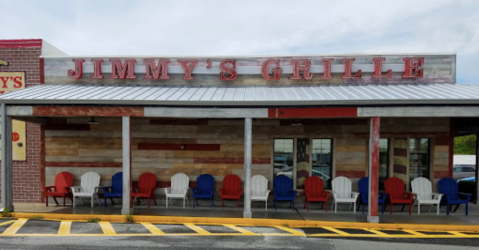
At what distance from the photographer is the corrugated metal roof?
7320 mm

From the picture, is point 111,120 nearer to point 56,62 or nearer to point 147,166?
point 147,166

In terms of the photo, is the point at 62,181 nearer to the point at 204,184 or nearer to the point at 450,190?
the point at 204,184

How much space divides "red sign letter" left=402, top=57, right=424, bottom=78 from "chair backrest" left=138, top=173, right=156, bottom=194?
330 inches

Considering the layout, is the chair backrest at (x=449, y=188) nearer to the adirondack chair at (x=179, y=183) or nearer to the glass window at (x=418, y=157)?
the glass window at (x=418, y=157)

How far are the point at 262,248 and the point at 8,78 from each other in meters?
9.71

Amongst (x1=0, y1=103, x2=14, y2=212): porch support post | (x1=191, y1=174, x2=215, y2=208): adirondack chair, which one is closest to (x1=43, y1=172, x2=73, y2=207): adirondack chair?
(x1=0, y1=103, x2=14, y2=212): porch support post

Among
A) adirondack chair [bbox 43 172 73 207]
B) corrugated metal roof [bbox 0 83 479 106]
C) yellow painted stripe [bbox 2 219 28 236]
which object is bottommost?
yellow painted stripe [bbox 2 219 28 236]

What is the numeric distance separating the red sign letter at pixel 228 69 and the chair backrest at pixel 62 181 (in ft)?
19.1

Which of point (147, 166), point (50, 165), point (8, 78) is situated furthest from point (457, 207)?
point (8, 78)

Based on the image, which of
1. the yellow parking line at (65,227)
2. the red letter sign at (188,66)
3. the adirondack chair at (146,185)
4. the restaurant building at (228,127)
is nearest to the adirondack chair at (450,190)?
the restaurant building at (228,127)

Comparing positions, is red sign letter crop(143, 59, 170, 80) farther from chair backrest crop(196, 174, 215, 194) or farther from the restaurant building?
chair backrest crop(196, 174, 215, 194)

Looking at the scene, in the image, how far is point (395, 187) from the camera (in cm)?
884

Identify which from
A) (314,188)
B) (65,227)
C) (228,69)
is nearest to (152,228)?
(65,227)

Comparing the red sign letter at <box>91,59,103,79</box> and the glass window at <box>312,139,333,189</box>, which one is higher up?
the red sign letter at <box>91,59,103,79</box>
